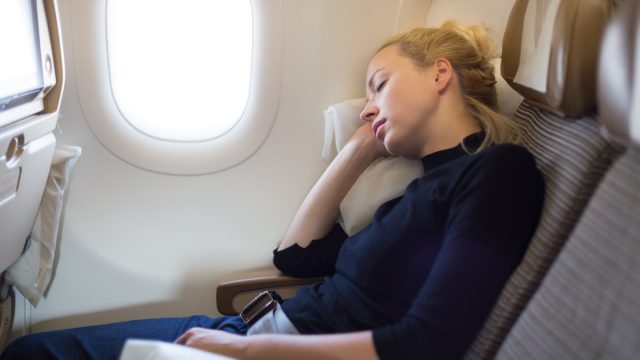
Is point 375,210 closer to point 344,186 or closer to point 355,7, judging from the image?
point 344,186

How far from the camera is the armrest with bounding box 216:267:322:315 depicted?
1.64m

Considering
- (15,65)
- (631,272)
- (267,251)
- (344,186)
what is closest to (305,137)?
(344,186)

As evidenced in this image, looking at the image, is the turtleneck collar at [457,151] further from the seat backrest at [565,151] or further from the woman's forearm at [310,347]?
the woman's forearm at [310,347]

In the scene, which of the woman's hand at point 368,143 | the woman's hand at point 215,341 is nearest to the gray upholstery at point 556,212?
the woman's hand at point 215,341

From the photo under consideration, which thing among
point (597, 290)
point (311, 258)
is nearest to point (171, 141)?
point (311, 258)

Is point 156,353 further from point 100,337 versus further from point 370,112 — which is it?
point 370,112

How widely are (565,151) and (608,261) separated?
12.8 inches

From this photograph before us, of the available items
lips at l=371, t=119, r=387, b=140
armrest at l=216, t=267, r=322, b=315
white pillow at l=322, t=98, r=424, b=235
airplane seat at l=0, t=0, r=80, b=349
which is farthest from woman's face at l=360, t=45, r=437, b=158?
airplane seat at l=0, t=0, r=80, b=349

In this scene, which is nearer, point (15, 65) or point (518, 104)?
point (15, 65)

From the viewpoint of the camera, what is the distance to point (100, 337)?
4.98 feet

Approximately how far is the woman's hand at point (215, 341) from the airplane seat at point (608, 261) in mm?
609

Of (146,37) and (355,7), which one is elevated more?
(355,7)

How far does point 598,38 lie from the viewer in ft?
3.31

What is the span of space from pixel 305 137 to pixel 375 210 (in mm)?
431
